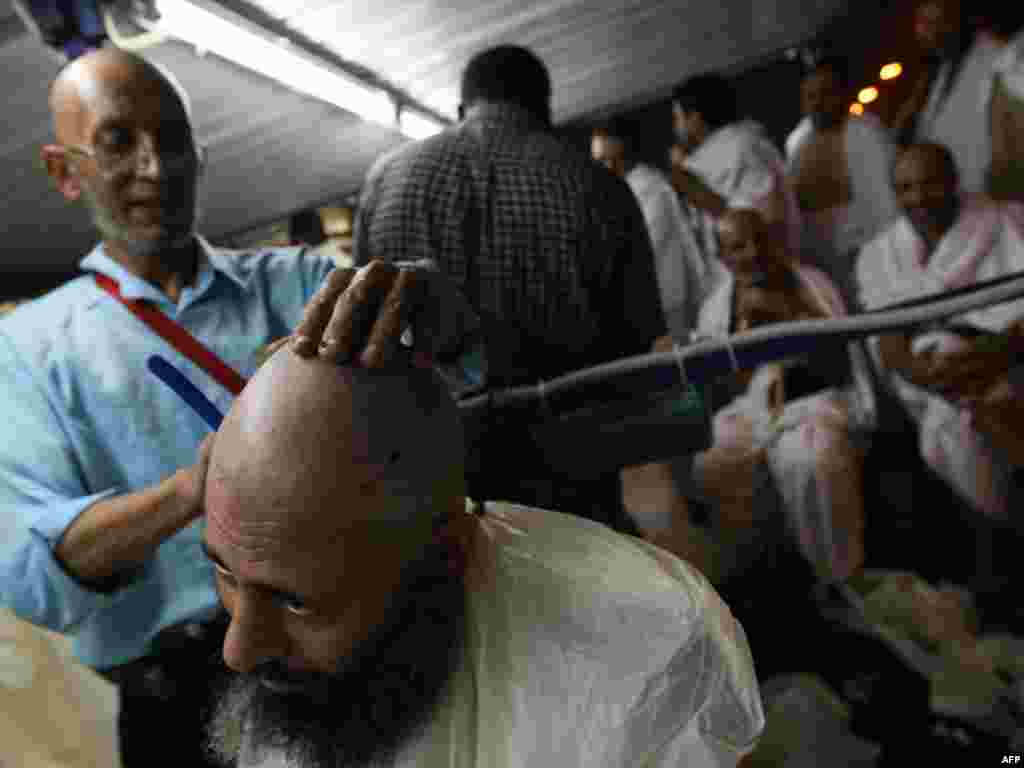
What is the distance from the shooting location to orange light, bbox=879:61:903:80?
156 inches

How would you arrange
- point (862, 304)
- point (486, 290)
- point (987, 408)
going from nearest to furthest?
point (486, 290) → point (987, 408) → point (862, 304)

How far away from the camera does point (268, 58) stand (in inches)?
121

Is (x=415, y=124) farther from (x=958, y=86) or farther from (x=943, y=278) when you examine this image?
(x=943, y=278)

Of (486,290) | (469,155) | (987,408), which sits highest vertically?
(469,155)

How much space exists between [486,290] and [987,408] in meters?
1.95

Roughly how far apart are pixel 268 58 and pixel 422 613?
9.63 feet

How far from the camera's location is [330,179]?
4.70 m

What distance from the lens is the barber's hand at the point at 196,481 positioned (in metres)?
0.88

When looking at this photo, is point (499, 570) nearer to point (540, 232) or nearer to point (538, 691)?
point (538, 691)

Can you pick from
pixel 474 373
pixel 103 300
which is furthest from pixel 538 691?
pixel 103 300

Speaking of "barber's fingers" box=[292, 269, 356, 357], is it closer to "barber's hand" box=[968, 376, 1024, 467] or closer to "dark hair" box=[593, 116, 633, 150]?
"barber's hand" box=[968, 376, 1024, 467]

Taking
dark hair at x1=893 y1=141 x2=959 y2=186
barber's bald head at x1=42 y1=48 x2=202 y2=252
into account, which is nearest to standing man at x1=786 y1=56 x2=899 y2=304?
dark hair at x1=893 y1=141 x2=959 y2=186

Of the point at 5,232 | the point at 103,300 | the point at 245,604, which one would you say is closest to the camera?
the point at 245,604

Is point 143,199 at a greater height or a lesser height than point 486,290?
greater
